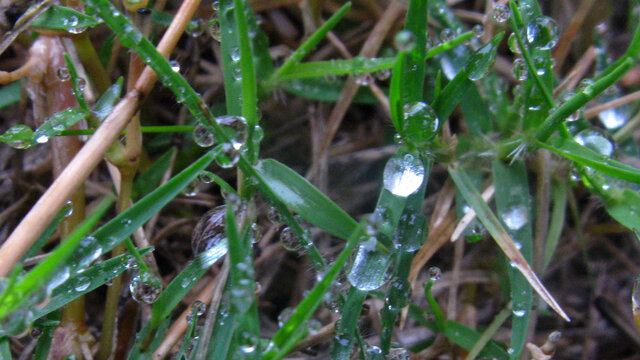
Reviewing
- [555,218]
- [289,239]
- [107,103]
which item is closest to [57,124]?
[107,103]

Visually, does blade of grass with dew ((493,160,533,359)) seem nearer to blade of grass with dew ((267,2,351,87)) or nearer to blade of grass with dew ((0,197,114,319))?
blade of grass with dew ((267,2,351,87))

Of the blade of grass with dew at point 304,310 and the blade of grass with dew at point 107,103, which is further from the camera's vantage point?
the blade of grass with dew at point 107,103

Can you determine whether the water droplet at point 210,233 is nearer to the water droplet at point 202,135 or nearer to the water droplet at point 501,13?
the water droplet at point 202,135

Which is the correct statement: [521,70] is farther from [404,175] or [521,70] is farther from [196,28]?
[196,28]

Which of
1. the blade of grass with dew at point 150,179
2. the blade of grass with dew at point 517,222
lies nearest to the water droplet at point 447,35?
the blade of grass with dew at point 517,222

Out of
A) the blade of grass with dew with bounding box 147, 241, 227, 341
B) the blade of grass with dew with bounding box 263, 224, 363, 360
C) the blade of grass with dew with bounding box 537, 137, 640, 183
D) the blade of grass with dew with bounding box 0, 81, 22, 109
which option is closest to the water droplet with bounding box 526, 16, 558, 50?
the blade of grass with dew with bounding box 537, 137, 640, 183
